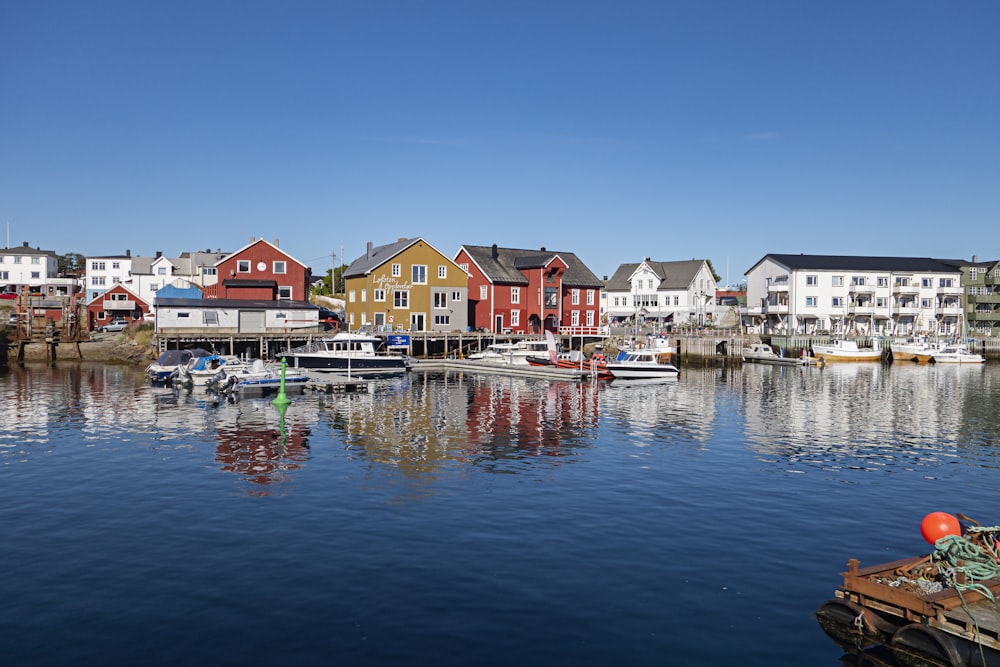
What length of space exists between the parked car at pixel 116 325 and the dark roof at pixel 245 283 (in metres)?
16.1

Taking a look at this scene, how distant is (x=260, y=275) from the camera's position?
85625 millimetres

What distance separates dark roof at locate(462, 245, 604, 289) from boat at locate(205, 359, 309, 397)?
39.3 m

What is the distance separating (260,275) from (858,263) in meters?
82.3

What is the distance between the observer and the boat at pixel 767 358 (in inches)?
3514

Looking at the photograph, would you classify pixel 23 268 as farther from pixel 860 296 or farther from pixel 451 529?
pixel 451 529

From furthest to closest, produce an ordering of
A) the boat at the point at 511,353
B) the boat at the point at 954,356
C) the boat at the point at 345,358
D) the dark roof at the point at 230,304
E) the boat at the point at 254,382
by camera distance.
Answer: the boat at the point at 954,356, the dark roof at the point at 230,304, the boat at the point at 511,353, the boat at the point at 345,358, the boat at the point at 254,382

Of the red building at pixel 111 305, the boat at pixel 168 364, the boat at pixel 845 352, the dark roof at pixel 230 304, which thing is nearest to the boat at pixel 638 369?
the boat at pixel 845 352

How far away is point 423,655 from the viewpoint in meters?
13.5

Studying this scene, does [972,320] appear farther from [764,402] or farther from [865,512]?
[865,512]

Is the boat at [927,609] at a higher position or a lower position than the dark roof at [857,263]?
lower

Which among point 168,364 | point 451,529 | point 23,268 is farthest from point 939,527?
point 23,268

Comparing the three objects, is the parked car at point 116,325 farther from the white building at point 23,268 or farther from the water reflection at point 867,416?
the water reflection at point 867,416

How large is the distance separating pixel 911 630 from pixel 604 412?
32.0 m

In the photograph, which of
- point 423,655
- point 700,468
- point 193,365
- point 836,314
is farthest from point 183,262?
point 423,655
